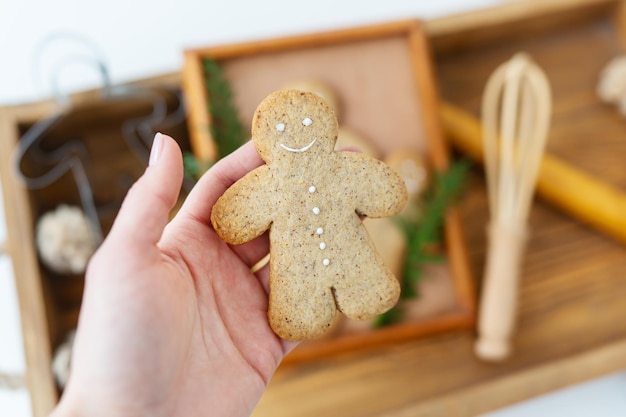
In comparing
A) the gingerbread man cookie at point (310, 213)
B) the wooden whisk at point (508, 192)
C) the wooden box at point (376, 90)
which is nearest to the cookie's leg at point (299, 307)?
the gingerbread man cookie at point (310, 213)

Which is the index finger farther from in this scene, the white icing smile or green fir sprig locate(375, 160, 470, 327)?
green fir sprig locate(375, 160, 470, 327)

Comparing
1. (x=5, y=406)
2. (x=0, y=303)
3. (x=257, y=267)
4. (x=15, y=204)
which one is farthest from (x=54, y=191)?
(x=257, y=267)

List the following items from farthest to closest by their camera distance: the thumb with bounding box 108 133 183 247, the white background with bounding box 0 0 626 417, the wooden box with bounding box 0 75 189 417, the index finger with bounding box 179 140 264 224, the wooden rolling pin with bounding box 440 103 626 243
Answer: the white background with bounding box 0 0 626 417
the wooden rolling pin with bounding box 440 103 626 243
the wooden box with bounding box 0 75 189 417
the index finger with bounding box 179 140 264 224
the thumb with bounding box 108 133 183 247

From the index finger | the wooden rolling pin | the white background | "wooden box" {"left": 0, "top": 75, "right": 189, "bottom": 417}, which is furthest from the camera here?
the white background

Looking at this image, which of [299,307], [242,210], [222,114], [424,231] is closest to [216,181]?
[242,210]

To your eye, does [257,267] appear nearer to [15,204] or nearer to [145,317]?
[145,317]

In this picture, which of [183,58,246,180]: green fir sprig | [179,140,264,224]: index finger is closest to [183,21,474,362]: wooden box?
[183,58,246,180]: green fir sprig

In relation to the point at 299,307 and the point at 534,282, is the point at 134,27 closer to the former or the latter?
the point at 299,307
